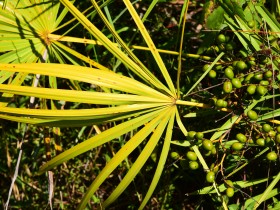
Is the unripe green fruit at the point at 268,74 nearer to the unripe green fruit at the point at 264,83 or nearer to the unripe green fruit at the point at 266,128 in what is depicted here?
the unripe green fruit at the point at 264,83

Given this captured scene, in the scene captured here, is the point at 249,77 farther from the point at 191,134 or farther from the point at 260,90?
the point at 191,134

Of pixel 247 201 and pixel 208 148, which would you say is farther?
pixel 247 201

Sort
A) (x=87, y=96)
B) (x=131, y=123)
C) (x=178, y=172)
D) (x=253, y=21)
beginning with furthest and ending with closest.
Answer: (x=178, y=172), (x=253, y=21), (x=131, y=123), (x=87, y=96)

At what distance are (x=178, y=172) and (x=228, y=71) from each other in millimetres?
862

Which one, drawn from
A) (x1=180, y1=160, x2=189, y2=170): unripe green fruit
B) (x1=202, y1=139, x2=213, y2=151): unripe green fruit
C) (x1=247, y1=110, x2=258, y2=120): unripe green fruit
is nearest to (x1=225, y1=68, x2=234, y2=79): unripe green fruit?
(x1=247, y1=110, x2=258, y2=120): unripe green fruit

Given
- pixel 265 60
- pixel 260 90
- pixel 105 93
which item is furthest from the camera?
pixel 265 60

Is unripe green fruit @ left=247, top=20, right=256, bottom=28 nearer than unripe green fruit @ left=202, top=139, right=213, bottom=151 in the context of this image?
No

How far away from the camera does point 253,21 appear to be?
5.72ft

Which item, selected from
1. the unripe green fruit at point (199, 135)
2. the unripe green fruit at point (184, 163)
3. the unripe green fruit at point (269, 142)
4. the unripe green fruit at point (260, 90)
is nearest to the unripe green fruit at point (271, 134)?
the unripe green fruit at point (269, 142)

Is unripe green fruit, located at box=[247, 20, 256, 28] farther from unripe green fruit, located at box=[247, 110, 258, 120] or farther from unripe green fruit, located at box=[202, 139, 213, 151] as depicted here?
unripe green fruit, located at box=[202, 139, 213, 151]

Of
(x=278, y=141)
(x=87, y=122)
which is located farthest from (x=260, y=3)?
(x=87, y=122)

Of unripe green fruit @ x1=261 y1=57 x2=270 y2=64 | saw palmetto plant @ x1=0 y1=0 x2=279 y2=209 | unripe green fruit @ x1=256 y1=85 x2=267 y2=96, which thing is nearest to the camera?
saw palmetto plant @ x1=0 y1=0 x2=279 y2=209

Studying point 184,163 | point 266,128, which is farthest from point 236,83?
point 184,163

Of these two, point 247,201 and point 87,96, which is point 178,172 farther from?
point 87,96
